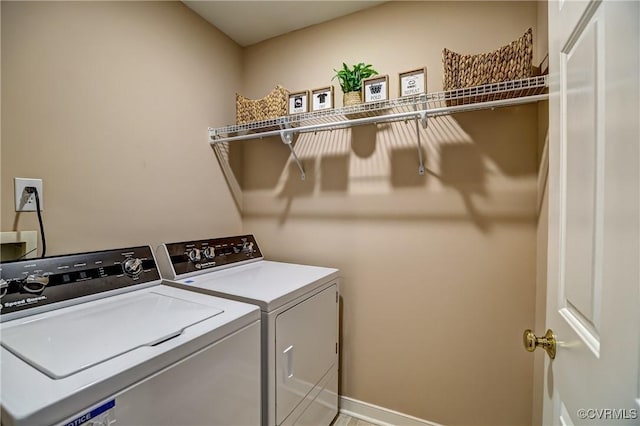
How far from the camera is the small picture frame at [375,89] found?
154cm

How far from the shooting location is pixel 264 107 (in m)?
1.87

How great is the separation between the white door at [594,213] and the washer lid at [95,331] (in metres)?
1.01

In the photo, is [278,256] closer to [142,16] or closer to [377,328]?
[377,328]

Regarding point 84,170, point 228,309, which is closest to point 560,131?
point 228,309

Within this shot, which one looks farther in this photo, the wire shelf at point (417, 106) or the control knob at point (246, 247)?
the control knob at point (246, 247)

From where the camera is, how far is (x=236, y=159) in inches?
89.1

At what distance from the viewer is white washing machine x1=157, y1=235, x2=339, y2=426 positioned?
1179mm

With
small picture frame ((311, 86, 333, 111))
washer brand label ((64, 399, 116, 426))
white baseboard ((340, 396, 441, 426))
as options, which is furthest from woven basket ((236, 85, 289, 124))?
white baseboard ((340, 396, 441, 426))

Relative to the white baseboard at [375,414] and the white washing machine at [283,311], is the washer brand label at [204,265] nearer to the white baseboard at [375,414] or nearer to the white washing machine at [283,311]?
the white washing machine at [283,311]

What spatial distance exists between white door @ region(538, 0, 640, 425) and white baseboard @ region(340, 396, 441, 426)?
3.53 feet

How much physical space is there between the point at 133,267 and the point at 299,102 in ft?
4.24

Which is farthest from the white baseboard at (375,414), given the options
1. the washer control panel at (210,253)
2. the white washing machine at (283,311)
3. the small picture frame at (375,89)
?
the small picture frame at (375,89)

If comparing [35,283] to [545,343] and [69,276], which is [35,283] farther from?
[545,343]

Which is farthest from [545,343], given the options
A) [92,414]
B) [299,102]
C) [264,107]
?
[264,107]
